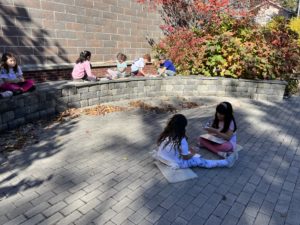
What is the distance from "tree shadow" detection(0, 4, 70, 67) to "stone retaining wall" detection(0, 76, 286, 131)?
3.52 feet

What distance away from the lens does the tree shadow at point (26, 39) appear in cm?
690

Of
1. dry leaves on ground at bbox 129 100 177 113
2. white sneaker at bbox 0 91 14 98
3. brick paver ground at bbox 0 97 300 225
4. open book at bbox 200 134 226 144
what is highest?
white sneaker at bbox 0 91 14 98

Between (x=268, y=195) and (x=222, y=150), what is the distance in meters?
1.14

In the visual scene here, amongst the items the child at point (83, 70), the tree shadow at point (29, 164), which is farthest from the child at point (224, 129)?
the child at point (83, 70)

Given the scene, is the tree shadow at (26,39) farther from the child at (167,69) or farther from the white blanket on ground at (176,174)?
the white blanket on ground at (176,174)

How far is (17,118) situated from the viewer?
5703 mm

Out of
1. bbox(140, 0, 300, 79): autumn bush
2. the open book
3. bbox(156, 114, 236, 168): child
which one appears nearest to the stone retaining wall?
bbox(140, 0, 300, 79): autumn bush

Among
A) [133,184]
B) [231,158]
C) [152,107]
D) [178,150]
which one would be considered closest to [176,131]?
[178,150]

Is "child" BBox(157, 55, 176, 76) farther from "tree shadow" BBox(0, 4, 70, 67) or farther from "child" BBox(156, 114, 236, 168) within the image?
"child" BBox(156, 114, 236, 168)

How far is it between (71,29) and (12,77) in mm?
2916

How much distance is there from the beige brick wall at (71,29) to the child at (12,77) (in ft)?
3.35

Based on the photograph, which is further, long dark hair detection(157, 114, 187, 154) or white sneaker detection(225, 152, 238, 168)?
white sneaker detection(225, 152, 238, 168)

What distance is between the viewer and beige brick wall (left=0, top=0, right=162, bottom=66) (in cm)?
709

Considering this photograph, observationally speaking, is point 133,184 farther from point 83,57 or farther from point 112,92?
point 83,57
